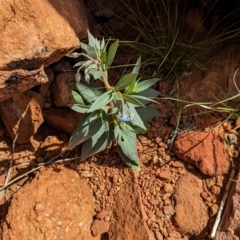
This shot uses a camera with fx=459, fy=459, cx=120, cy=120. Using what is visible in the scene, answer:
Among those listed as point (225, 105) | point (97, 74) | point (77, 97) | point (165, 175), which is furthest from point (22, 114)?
point (225, 105)

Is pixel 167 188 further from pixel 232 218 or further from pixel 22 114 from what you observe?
pixel 22 114

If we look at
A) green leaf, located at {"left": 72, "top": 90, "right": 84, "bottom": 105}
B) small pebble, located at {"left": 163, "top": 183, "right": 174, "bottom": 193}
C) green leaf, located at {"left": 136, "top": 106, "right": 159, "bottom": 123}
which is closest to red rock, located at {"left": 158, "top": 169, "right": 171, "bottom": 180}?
small pebble, located at {"left": 163, "top": 183, "right": 174, "bottom": 193}

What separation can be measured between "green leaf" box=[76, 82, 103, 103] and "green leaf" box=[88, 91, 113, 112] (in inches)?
5.0

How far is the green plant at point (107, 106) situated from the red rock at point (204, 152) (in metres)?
0.20

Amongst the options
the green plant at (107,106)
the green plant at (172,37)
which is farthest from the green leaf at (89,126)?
the green plant at (172,37)

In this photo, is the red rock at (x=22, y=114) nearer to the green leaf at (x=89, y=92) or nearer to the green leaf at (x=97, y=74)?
the green leaf at (x=89, y=92)

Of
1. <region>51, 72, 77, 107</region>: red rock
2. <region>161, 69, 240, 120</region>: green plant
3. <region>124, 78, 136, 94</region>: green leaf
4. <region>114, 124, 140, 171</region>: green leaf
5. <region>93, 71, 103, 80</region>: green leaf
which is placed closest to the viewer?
<region>93, 71, 103, 80</region>: green leaf

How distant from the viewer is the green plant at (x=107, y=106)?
5.70 ft

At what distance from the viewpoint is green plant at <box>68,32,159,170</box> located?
5.70 ft

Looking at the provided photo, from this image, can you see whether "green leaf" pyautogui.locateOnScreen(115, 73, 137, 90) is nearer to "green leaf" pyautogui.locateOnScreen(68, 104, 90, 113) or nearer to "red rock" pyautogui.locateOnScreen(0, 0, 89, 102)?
"green leaf" pyautogui.locateOnScreen(68, 104, 90, 113)

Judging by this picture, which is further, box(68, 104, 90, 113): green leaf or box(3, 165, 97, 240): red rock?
box(3, 165, 97, 240): red rock

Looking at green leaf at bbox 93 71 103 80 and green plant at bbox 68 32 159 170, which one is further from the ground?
green leaf at bbox 93 71 103 80

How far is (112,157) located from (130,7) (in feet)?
2.44

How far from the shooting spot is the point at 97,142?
1938 millimetres
